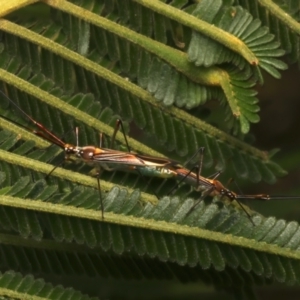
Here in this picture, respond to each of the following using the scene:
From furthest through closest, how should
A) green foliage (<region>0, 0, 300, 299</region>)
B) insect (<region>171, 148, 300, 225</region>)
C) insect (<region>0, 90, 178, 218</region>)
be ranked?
insect (<region>171, 148, 300, 225</region>) → insect (<region>0, 90, 178, 218</region>) → green foliage (<region>0, 0, 300, 299</region>)

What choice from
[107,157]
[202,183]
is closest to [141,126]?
[107,157]

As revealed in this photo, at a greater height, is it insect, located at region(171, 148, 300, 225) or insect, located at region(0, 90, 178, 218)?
insect, located at region(171, 148, 300, 225)

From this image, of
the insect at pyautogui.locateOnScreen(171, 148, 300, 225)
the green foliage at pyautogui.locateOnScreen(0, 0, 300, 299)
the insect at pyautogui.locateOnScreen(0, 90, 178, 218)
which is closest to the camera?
the green foliage at pyautogui.locateOnScreen(0, 0, 300, 299)

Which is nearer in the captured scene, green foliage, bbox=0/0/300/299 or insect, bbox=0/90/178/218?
green foliage, bbox=0/0/300/299

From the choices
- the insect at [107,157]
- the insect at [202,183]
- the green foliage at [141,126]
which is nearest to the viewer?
the green foliage at [141,126]

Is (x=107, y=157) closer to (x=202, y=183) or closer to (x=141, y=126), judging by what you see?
(x=141, y=126)

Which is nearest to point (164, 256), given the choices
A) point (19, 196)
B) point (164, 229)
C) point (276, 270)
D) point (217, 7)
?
point (164, 229)

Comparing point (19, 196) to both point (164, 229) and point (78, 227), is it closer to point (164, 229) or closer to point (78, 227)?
point (78, 227)

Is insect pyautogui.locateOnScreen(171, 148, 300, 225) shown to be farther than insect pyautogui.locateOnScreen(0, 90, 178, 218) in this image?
Yes
